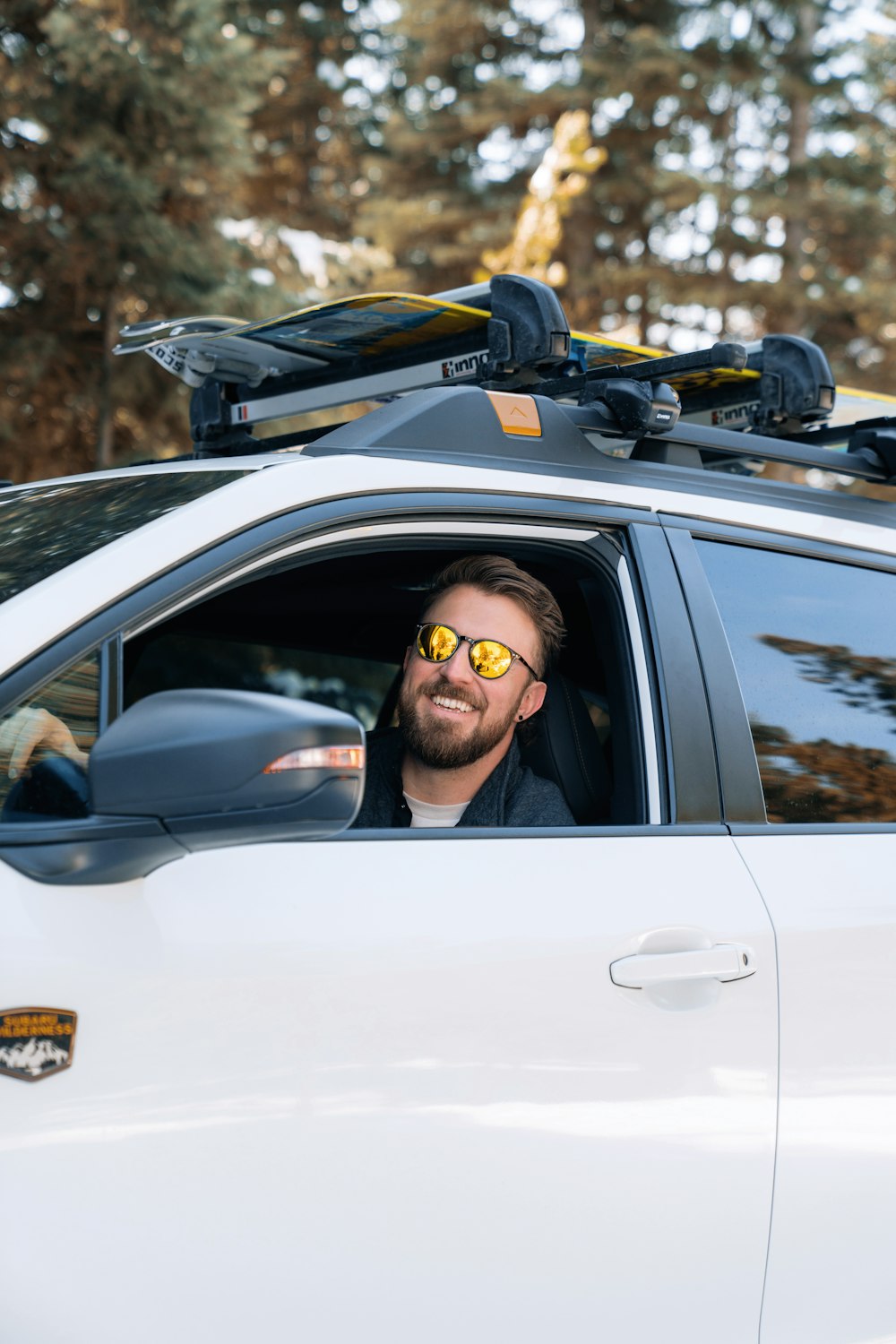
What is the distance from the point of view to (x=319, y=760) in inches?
58.3

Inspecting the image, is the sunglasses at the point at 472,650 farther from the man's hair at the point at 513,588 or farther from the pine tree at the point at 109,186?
the pine tree at the point at 109,186

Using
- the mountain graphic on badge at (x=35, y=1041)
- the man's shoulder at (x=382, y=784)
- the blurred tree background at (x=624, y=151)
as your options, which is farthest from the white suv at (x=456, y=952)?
the blurred tree background at (x=624, y=151)

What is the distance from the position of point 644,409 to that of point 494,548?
1.13 ft

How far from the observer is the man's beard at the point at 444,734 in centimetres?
259

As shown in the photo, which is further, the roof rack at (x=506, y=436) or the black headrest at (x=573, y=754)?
the black headrest at (x=573, y=754)

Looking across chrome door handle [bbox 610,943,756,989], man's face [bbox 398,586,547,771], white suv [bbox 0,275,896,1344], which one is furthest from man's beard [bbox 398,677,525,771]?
chrome door handle [bbox 610,943,756,989]

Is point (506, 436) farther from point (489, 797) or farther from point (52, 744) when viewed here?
point (52, 744)

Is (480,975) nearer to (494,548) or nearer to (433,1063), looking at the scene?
(433,1063)

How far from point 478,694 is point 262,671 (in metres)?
1.54

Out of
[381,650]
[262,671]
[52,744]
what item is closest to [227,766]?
[52,744]

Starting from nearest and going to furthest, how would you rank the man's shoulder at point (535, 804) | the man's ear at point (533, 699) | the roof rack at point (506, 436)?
the roof rack at point (506, 436)
the man's shoulder at point (535, 804)
the man's ear at point (533, 699)

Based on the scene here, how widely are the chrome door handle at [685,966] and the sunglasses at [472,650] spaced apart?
0.80 meters

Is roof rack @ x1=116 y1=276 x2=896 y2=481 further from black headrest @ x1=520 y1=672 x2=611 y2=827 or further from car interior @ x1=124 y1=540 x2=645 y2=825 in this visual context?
black headrest @ x1=520 y1=672 x2=611 y2=827

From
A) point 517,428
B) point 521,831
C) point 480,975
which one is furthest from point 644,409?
point 480,975
